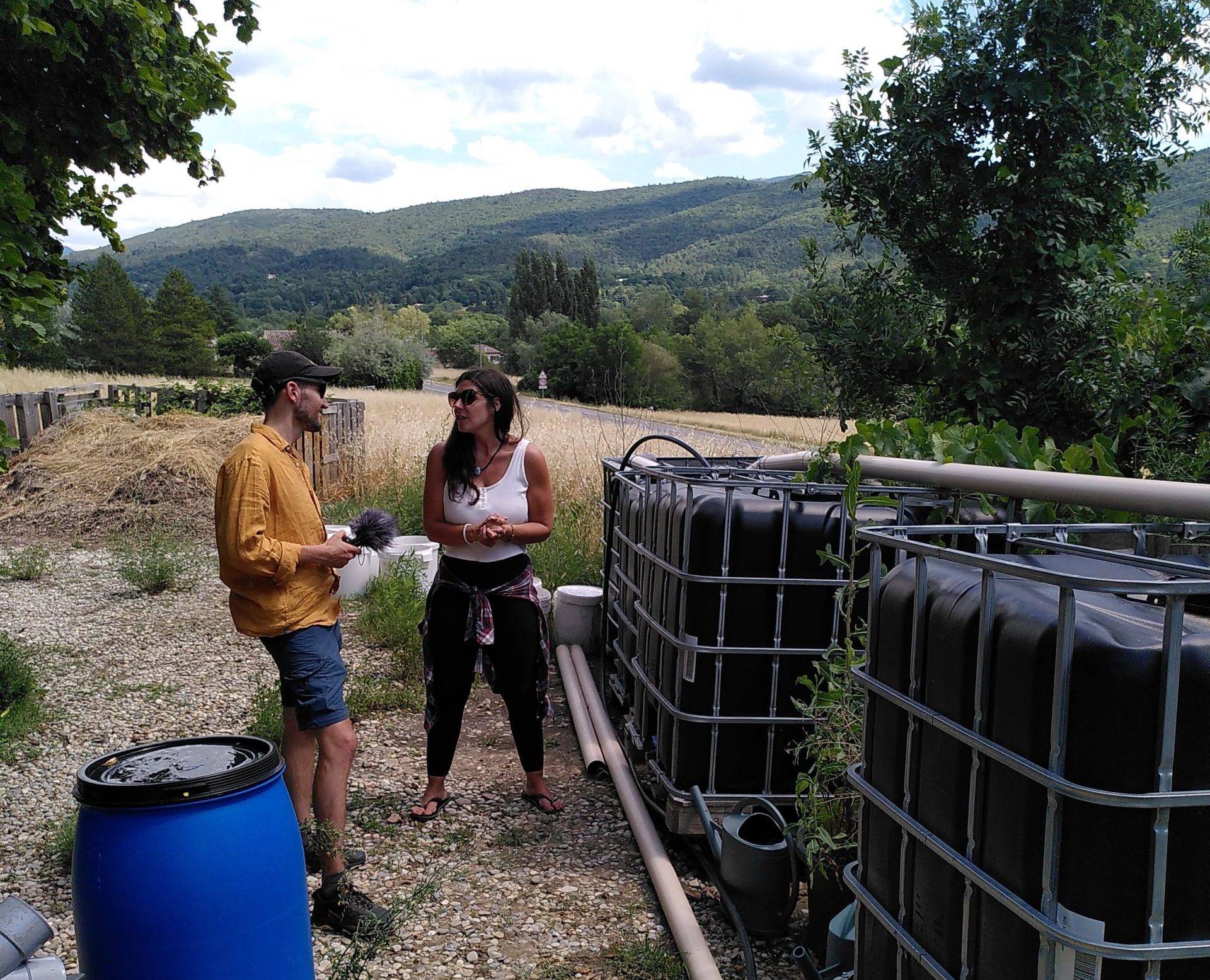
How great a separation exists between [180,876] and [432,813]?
7.16 ft

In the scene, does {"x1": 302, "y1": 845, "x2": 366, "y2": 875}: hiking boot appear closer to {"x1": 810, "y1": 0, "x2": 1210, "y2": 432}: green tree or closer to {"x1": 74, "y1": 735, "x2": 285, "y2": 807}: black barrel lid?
{"x1": 74, "y1": 735, "x2": 285, "y2": 807}: black barrel lid

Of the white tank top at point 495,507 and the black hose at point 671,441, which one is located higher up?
the black hose at point 671,441

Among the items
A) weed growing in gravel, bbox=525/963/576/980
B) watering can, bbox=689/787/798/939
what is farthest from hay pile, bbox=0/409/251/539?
watering can, bbox=689/787/798/939

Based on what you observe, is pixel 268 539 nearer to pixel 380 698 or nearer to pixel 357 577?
pixel 380 698

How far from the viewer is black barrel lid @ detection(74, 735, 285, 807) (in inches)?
93.4

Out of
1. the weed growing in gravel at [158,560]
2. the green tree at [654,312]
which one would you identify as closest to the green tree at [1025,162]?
the weed growing in gravel at [158,560]

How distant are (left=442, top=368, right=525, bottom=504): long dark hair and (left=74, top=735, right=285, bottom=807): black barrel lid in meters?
1.75

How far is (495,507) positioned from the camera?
4.33 metres

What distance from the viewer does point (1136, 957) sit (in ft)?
4.92

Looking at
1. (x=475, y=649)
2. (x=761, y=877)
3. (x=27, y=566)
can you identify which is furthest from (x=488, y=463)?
(x=27, y=566)

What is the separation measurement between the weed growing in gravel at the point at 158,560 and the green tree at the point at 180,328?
59.3m

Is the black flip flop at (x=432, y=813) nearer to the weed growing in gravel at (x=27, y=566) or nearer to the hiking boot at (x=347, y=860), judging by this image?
the hiking boot at (x=347, y=860)

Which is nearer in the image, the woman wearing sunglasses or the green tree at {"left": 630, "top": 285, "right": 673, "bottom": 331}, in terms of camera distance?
the woman wearing sunglasses

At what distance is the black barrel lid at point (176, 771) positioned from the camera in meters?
2.37
